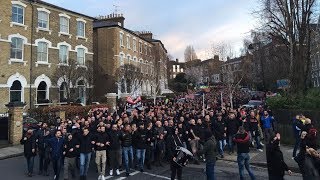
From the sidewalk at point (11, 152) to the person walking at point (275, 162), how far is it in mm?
13137

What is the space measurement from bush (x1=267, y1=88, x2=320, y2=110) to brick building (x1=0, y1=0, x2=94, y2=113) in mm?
19408

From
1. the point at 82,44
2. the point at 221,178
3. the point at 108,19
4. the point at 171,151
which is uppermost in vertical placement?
the point at 108,19

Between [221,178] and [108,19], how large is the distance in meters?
40.4

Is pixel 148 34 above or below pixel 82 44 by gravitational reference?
above

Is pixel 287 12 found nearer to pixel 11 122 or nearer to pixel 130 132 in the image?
pixel 130 132

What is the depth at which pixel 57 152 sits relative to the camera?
12.1m

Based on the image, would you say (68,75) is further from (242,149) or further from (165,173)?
(242,149)

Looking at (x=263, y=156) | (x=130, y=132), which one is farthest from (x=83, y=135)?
A: (x=263, y=156)

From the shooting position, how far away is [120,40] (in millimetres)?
43312

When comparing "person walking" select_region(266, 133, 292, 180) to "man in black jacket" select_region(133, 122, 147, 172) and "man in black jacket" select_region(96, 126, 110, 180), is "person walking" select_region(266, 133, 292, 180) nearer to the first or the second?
"man in black jacket" select_region(133, 122, 147, 172)

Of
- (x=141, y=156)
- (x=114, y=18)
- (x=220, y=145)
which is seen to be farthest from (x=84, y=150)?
(x=114, y=18)

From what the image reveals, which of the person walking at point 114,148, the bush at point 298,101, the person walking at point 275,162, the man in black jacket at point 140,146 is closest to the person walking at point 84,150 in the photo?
the person walking at point 114,148

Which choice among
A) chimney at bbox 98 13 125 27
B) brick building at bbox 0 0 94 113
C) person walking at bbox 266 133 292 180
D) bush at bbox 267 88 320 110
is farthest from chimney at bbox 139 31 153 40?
person walking at bbox 266 133 292 180

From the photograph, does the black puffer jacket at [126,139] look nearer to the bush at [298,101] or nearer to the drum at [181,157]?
the drum at [181,157]
